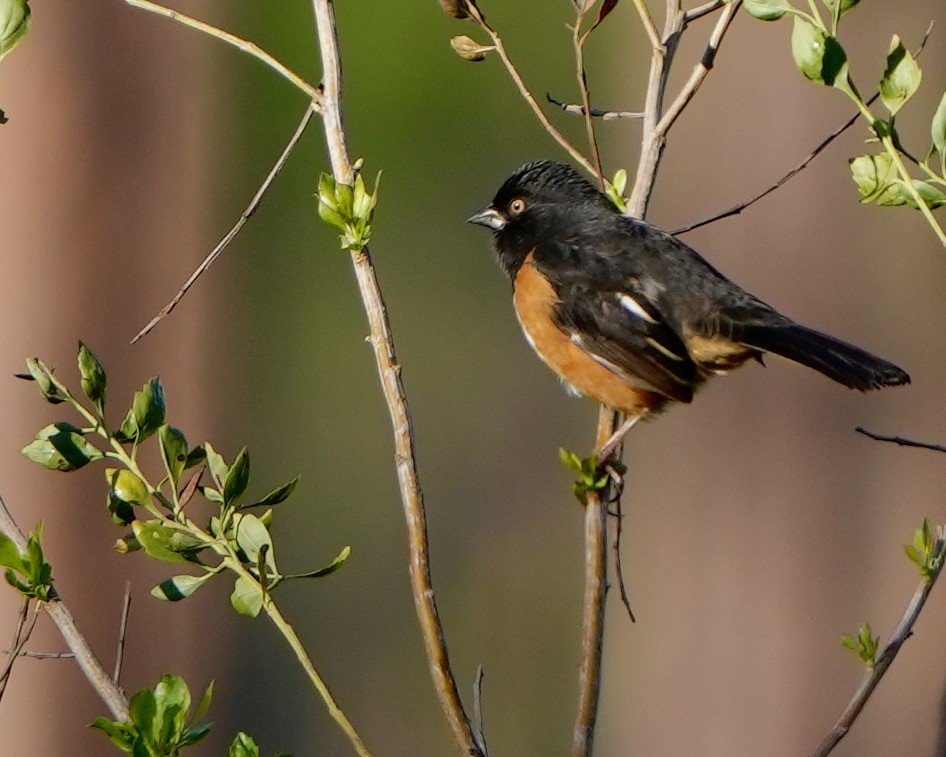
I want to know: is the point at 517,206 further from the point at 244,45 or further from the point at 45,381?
the point at 45,381

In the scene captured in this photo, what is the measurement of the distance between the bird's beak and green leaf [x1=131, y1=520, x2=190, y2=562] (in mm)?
2356

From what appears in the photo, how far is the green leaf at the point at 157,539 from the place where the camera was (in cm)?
149

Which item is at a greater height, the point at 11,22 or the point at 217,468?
the point at 11,22

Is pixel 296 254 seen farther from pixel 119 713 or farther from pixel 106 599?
pixel 119 713

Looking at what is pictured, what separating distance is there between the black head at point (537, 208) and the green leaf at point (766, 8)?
1665 mm

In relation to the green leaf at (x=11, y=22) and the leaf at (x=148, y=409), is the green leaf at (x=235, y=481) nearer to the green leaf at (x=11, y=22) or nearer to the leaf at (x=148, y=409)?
the leaf at (x=148, y=409)

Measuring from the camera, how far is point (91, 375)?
1527mm

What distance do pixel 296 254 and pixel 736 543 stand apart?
6.18 metres

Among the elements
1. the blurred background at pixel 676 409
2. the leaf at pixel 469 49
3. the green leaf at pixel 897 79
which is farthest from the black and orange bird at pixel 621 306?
the green leaf at pixel 897 79

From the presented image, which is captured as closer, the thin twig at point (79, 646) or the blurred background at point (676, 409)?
the thin twig at point (79, 646)

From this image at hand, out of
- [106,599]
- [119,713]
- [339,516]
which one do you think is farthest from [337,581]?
[119,713]

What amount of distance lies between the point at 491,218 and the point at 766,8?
2017 mm

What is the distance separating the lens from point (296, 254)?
34.4ft

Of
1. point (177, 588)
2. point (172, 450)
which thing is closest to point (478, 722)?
point (177, 588)
